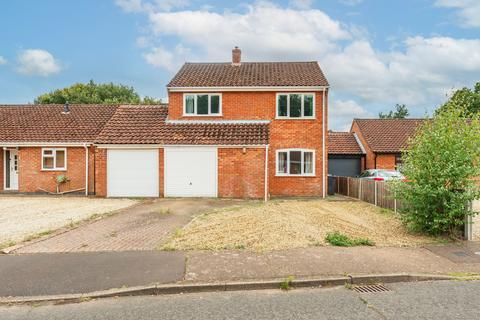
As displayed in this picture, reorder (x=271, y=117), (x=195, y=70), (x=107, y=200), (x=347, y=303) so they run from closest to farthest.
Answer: (x=347, y=303), (x=107, y=200), (x=271, y=117), (x=195, y=70)

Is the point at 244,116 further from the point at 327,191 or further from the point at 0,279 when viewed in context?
the point at 0,279

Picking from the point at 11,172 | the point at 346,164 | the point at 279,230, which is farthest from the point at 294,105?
the point at 11,172

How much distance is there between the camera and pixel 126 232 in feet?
32.1

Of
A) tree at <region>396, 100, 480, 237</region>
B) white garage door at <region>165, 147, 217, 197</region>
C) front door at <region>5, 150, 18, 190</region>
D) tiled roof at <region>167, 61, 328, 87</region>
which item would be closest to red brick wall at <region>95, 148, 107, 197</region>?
white garage door at <region>165, 147, 217, 197</region>

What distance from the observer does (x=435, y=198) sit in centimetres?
930

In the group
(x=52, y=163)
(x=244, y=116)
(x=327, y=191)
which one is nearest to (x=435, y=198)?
(x=327, y=191)

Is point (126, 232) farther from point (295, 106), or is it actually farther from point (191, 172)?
point (295, 106)

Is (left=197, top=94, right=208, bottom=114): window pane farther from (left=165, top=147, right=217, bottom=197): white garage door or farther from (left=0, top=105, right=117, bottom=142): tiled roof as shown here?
(left=0, top=105, right=117, bottom=142): tiled roof

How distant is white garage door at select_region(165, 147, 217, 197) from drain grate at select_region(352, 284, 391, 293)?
12.4m

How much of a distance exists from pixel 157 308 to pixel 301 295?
2130 mm

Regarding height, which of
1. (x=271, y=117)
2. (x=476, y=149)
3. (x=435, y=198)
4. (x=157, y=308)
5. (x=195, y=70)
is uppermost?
(x=195, y=70)

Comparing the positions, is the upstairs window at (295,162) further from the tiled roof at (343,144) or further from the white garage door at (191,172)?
the tiled roof at (343,144)

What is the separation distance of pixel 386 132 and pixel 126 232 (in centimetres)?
2563

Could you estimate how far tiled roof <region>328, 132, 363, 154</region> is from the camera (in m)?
30.1
